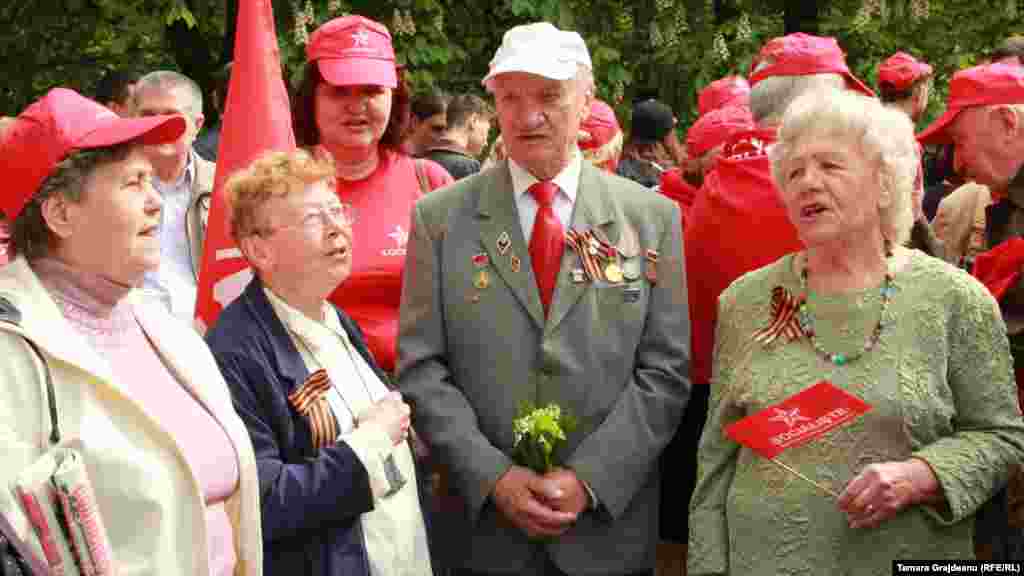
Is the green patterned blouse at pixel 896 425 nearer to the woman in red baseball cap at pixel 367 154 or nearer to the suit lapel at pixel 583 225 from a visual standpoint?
the suit lapel at pixel 583 225

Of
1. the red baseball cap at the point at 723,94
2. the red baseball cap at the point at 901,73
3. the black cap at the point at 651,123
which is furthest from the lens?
the black cap at the point at 651,123

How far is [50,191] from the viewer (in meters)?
3.52

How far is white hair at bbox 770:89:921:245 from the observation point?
13.1 ft

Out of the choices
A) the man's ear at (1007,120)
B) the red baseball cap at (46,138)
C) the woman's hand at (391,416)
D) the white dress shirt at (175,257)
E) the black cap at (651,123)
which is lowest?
the black cap at (651,123)

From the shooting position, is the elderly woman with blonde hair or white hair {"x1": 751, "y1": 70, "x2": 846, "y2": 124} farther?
white hair {"x1": 751, "y1": 70, "x2": 846, "y2": 124}

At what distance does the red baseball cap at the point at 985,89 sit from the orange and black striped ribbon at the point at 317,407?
215 cm

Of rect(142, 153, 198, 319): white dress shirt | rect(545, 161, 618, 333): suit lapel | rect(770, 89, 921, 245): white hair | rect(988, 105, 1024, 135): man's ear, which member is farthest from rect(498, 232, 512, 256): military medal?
rect(142, 153, 198, 319): white dress shirt

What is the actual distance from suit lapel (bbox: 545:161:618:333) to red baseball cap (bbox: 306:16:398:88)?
1.03 metres

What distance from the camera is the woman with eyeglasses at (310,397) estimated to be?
3.90 metres

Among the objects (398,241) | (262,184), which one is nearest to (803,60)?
(398,241)

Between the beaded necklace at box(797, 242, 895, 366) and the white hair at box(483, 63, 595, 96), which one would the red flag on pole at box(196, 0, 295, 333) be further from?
the beaded necklace at box(797, 242, 895, 366)

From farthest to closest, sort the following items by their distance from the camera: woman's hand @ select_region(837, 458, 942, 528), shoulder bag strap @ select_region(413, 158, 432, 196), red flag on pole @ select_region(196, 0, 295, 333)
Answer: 1. shoulder bag strap @ select_region(413, 158, 432, 196)
2. red flag on pole @ select_region(196, 0, 295, 333)
3. woman's hand @ select_region(837, 458, 942, 528)

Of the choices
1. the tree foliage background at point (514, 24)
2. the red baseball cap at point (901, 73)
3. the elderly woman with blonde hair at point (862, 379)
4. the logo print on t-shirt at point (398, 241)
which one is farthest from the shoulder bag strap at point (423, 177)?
the tree foliage background at point (514, 24)

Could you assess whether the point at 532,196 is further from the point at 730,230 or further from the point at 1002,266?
the point at 1002,266
